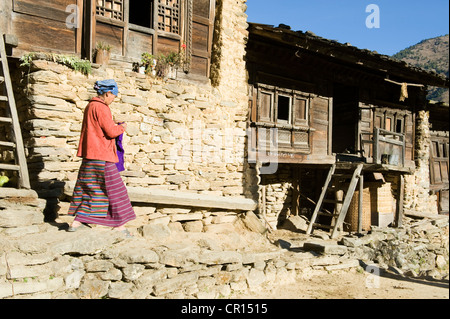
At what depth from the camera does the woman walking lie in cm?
401

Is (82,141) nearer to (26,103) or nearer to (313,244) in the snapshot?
(26,103)

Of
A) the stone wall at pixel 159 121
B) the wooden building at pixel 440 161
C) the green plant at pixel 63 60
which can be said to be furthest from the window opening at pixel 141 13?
the wooden building at pixel 440 161

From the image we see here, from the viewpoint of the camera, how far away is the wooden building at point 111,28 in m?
5.62

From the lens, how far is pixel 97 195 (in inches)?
158

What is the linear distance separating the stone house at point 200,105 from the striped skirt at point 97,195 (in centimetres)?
73

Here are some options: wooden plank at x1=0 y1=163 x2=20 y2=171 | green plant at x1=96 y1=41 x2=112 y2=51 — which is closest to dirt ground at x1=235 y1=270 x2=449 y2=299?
wooden plank at x1=0 y1=163 x2=20 y2=171

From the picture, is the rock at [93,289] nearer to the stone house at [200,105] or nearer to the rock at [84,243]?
the rock at [84,243]

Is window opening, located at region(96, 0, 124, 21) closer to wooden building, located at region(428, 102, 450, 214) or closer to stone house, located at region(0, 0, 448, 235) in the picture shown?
stone house, located at region(0, 0, 448, 235)

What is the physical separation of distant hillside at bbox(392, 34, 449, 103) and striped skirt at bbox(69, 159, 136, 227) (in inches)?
2035

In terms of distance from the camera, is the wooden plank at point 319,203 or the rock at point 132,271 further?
the wooden plank at point 319,203

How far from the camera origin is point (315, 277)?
6000mm

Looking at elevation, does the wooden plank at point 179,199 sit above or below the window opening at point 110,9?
below
